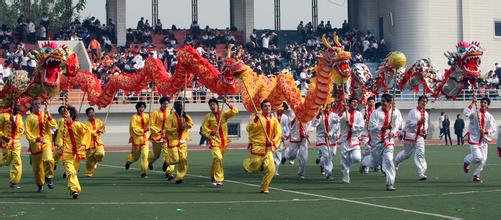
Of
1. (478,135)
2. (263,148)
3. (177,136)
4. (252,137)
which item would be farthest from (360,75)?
(263,148)

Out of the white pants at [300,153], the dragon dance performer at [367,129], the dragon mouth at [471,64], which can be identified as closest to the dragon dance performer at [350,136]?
the white pants at [300,153]

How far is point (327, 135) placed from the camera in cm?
2339

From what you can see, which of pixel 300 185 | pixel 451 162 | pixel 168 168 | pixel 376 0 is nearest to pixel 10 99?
pixel 168 168

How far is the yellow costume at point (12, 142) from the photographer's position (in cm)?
2136

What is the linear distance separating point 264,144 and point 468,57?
5772mm

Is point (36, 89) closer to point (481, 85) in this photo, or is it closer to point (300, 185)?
point (300, 185)

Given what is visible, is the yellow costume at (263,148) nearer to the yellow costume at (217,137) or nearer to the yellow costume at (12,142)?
the yellow costume at (217,137)

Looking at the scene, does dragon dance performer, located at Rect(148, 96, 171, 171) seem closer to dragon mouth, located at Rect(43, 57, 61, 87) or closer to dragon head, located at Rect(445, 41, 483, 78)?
dragon mouth, located at Rect(43, 57, 61, 87)

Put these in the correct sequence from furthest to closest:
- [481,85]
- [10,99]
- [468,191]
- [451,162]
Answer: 1. [481,85]
2. [451,162]
3. [10,99]
4. [468,191]

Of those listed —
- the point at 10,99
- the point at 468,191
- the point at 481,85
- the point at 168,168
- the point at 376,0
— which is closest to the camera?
the point at 468,191

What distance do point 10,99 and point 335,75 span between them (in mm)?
6538

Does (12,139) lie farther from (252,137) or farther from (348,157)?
(348,157)

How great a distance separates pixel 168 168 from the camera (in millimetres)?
23891

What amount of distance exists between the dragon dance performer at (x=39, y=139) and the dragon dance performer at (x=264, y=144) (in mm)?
3687
